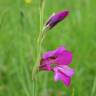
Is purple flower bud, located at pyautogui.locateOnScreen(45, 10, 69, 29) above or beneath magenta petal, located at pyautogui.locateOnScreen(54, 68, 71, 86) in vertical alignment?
above

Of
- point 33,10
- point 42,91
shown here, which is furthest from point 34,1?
point 42,91

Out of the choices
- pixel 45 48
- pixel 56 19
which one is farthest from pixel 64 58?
pixel 45 48

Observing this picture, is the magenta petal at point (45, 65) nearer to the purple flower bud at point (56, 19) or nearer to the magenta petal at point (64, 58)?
the magenta petal at point (64, 58)

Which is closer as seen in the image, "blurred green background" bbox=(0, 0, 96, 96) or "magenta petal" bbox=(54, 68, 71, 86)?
"magenta petal" bbox=(54, 68, 71, 86)

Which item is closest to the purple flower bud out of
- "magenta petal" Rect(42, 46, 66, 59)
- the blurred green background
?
"magenta petal" Rect(42, 46, 66, 59)

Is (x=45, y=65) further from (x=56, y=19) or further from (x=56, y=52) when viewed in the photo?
(x=56, y=19)

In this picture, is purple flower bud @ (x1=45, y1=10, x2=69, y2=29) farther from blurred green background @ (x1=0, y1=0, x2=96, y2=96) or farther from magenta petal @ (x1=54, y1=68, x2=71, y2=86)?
blurred green background @ (x1=0, y1=0, x2=96, y2=96)

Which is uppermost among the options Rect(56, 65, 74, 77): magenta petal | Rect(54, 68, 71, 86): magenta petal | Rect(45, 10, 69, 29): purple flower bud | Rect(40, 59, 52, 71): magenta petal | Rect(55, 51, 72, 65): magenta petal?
Rect(45, 10, 69, 29): purple flower bud
